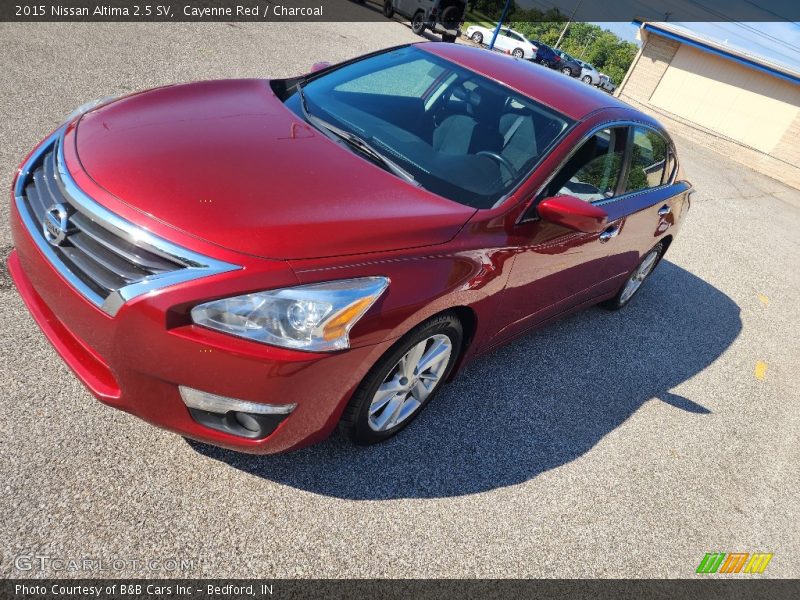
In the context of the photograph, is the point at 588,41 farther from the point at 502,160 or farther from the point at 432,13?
the point at 502,160

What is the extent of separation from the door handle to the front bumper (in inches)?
77.7

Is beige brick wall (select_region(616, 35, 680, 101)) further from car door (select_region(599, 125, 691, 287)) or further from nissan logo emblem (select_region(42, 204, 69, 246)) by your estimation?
nissan logo emblem (select_region(42, 204, 69, 246))

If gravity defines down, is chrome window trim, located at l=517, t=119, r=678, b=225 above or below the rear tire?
above

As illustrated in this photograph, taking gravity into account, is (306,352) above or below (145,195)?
below

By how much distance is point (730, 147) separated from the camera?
20281 mm

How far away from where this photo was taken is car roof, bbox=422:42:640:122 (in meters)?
3.22

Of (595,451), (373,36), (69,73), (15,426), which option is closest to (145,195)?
(15,426)

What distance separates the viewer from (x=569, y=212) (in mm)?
2699

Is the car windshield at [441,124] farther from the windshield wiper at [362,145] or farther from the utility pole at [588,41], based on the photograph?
the utility pole at [588,41]

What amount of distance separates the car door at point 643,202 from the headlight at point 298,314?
2051mm

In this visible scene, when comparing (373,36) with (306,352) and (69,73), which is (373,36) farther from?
(306,352)

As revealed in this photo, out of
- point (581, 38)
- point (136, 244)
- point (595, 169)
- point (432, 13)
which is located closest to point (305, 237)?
point (136, 244)

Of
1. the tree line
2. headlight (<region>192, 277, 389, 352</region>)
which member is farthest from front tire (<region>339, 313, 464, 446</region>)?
the tree line

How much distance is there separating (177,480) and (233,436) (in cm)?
41
